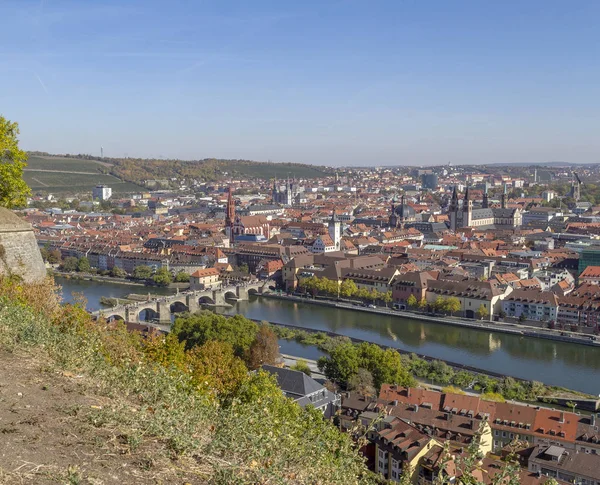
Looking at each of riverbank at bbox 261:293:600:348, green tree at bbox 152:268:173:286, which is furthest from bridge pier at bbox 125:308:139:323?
riverbank at bbox 261:293:600:348

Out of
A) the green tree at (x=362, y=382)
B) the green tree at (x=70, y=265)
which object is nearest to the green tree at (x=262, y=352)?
the green tree at (x=362, y=382)

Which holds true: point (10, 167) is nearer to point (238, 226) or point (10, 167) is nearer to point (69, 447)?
point (69, 447)

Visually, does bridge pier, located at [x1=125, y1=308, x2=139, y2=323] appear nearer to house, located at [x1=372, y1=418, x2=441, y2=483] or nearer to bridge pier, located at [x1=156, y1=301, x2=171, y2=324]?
bridge pier, located at [x1=156, y1=301, x2=171, y2=324]

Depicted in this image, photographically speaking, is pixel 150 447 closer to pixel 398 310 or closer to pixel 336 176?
pixel 398 310

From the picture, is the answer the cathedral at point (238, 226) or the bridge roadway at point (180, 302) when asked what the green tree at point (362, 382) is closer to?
the bridge roadway at point (180, 302)

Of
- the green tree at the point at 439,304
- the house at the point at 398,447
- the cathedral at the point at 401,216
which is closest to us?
the house at the point at 398,447

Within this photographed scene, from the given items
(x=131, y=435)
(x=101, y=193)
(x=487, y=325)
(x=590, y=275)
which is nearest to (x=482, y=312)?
(x=487, y=325)
